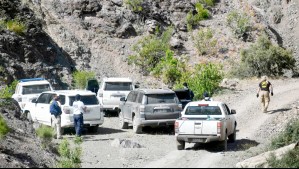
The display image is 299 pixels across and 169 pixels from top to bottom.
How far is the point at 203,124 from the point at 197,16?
33.2 metres

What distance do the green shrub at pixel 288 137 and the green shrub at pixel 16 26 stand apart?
78.3 feet

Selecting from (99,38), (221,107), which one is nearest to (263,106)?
(221,107)

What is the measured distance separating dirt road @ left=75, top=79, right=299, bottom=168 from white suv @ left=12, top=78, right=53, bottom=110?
3.42m

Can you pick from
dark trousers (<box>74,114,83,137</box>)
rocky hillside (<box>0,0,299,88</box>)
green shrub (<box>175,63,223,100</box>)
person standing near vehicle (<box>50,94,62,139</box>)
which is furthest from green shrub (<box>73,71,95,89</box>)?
dark trousers (<box>74,114,83,137</box>)

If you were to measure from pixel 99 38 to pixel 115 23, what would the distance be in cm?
237

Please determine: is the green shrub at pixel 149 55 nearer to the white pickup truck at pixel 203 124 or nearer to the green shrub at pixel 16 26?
the green shrub at pixel 16 26

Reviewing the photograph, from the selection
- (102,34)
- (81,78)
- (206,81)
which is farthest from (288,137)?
(102,34)

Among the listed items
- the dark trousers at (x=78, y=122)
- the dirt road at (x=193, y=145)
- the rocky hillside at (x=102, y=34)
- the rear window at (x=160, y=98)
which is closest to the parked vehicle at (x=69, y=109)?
the dirt road at (x=193, y=145)

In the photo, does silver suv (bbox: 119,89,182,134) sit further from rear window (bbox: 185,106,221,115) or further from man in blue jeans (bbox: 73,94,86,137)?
rear window (bbox: 185,106,221,115)

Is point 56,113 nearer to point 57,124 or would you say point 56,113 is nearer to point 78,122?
point 57,124

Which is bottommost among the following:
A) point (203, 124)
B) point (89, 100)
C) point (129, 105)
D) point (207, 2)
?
point (203, 124)

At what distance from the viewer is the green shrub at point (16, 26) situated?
37438 mm

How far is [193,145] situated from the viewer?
18453 millimetres

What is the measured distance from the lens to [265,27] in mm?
49375
